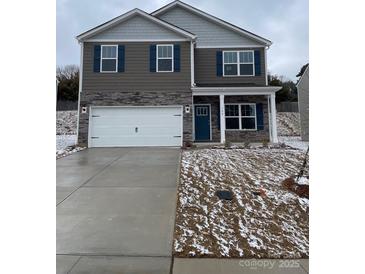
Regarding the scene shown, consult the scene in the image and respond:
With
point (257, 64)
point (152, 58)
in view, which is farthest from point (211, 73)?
point (152, 58)

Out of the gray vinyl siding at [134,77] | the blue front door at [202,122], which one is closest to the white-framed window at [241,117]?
the blue front door at [202,122]

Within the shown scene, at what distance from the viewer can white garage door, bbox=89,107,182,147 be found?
41.0ft

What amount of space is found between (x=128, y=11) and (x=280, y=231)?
11930 millimetres

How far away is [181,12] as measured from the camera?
14.9 metres

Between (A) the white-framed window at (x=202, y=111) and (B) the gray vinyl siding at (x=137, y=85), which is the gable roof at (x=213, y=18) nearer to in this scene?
(B) the gray vinyl siding at (x=137, y=85)

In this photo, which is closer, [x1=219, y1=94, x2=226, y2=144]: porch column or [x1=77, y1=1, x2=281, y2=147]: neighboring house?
[x1=77, y1=1, x2=281, y2=147]: neighboring house

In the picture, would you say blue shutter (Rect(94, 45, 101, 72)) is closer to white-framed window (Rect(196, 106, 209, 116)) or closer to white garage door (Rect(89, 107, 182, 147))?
white garage door (Rect(89, 107, 182, 147))

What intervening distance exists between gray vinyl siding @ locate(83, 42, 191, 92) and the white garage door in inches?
38.2

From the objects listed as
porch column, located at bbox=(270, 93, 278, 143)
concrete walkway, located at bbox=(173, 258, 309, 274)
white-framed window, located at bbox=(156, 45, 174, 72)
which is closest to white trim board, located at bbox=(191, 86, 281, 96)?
porch column, located at bbox=(270, 93, 278, 143)

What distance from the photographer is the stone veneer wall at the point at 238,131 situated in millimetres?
13789

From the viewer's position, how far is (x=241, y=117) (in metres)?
14.0

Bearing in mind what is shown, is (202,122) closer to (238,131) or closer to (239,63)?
(238,131)

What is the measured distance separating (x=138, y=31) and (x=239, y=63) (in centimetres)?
529
